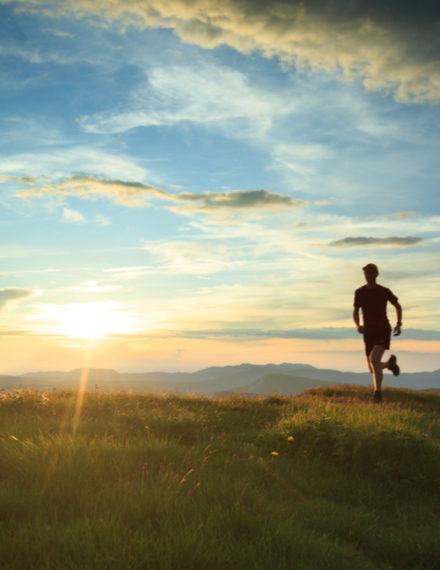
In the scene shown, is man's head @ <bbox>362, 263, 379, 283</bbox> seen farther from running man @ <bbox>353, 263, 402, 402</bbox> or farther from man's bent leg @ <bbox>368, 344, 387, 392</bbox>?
man's bent leg @ <bbox>368, 344, 387, 392</bbox>

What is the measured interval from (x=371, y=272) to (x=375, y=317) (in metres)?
1.21

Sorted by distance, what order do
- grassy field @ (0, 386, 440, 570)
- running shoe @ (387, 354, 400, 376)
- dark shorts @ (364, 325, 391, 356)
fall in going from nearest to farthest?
grassy field @ (0, 386, 440, 570) < dark shorts @ (364, 325, 391, 356) < running shoe @ (387, 354, 400, 376)

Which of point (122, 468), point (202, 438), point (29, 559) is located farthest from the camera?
point (202, 438)

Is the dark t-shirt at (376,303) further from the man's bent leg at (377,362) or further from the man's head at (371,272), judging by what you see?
the man's bent leg at (377,362)

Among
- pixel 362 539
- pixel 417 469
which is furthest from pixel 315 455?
pixel 362 539

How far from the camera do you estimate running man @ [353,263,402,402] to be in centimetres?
1269

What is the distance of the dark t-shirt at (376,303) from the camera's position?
12.7 m

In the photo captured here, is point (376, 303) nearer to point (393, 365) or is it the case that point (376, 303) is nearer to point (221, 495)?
point (393, 365)

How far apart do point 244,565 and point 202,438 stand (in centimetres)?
458

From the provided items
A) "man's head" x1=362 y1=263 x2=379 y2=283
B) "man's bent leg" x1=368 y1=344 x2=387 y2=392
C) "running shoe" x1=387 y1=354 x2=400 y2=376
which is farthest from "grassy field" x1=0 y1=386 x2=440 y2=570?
"man's head" x1=362 y1=263 x2=379 y2=283

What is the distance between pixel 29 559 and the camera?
3.36 metres

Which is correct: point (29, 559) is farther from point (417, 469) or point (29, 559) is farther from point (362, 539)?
point (417, 469)

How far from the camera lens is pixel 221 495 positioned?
468cm

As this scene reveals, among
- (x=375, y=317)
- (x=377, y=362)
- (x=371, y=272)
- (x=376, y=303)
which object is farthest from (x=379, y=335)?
(x=371, y=272)
